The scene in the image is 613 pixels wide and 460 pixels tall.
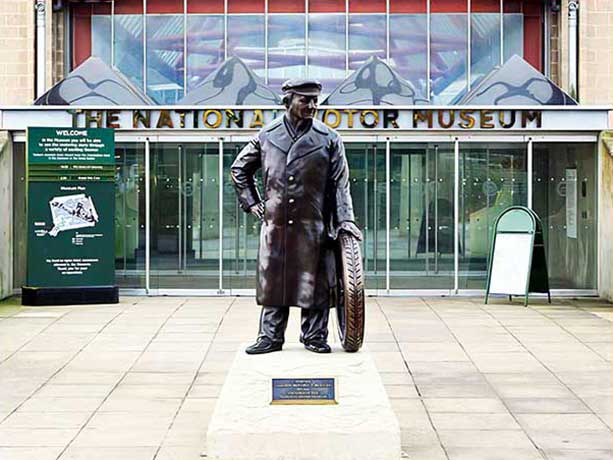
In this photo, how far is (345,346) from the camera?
8133 mm

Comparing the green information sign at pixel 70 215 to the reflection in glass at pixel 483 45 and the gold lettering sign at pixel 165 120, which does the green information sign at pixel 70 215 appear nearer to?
the gold lettering sign at pixel 165 120

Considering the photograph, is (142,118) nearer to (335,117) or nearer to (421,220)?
(335,117)

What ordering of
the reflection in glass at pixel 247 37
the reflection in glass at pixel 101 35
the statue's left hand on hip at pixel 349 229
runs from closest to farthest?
the statue's left hand on hip at pixel 349 229 → the reflection in glass at pixel 247 37 → the reflection in glass at pixel 101 35

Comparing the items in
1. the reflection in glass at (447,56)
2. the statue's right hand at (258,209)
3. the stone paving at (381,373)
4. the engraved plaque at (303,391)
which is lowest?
the stone paving at (381,373)

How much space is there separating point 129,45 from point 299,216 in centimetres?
1645

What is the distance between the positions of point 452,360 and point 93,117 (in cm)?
918

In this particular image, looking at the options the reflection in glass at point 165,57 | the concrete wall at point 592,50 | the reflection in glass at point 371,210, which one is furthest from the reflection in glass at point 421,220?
the reflection in glass at point 165,57

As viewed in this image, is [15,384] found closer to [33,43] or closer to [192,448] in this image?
[192,448]

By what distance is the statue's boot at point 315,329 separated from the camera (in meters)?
8.20

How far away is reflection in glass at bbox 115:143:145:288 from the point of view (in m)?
18.9

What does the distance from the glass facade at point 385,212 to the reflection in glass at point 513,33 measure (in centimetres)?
541

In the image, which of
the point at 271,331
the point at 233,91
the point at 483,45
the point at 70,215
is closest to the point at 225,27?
the point at 233,91

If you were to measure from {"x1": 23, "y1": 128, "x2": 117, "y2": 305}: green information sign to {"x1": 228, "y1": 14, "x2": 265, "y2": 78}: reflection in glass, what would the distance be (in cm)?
691

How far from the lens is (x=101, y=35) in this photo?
78.1 ft
